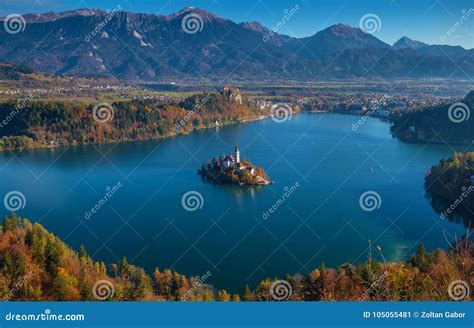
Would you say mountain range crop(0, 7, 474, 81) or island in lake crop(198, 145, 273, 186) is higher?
mountain range crop(0, 7, 474, 81)

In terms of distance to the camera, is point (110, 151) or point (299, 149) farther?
point (110, 151)

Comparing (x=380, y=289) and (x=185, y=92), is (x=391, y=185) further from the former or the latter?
(x=185, y=92)

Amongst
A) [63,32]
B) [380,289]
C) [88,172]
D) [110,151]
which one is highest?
[63,32]

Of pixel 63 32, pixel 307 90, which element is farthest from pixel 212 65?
pixel 63 32
